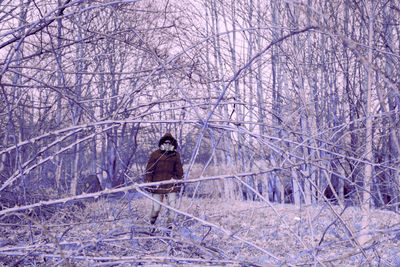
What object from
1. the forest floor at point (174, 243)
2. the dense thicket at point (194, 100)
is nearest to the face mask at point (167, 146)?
the dense thicket at point (194, 100)

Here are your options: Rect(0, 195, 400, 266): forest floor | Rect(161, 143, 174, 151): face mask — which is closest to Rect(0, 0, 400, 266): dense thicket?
Rect(0, 195, 400, 266): forest floor

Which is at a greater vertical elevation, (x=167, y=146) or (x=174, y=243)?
(x=167, y=146)

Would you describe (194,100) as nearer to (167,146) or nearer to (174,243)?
(174,243)

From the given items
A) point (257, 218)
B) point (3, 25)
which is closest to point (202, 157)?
point (257, 218)

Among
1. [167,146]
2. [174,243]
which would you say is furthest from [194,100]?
[167,146]

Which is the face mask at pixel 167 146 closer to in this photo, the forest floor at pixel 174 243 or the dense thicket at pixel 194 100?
the dense thicket at pixel 194 100

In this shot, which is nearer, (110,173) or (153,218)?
(153,218)

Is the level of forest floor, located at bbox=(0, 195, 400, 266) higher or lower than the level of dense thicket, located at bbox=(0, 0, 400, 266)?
lower

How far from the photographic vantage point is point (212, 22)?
31.2 feet

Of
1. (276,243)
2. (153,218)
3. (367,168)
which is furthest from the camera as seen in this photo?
(153,218)

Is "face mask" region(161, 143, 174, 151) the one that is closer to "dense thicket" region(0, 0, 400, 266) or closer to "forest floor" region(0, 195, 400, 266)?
"dense thicket" region(0, 0, 400, 266)

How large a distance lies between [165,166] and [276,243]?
2270 mm

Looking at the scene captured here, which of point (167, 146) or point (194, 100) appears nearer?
point (194, 100)

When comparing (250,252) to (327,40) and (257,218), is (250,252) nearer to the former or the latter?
(257,218)
